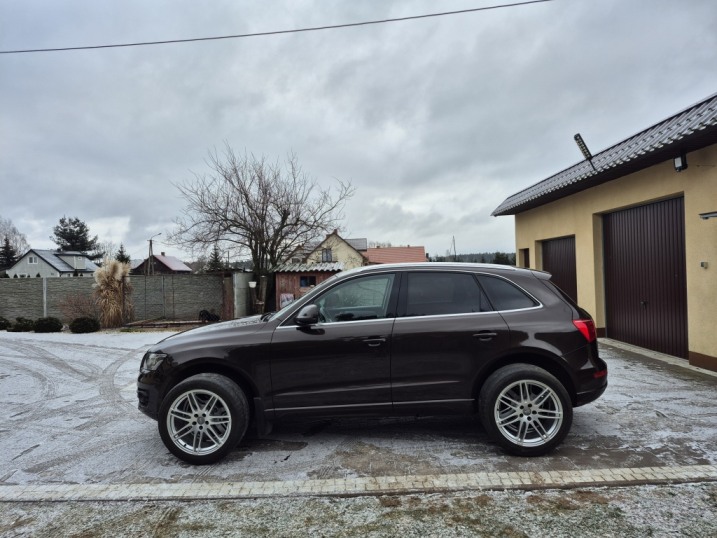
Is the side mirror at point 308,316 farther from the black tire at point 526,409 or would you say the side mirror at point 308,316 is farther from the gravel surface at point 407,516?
the black tire at point 526,409

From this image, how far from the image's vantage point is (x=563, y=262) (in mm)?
11320

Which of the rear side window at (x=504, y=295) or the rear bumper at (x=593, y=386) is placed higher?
the rear side window at (x=504, y=295)

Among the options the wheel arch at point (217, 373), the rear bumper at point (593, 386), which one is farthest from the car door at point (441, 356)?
the wheel arch at point (217, 373)

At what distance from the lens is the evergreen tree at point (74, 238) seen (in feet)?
216

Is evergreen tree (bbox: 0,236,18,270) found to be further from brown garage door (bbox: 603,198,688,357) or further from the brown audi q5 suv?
brown garage door (bbox: 603,198,688,357)

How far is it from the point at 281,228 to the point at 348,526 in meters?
16.9

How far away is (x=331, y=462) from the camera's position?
361 centimetres

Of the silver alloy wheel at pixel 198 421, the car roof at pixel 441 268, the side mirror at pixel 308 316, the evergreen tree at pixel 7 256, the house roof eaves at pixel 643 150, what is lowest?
the silver alloy wheel at pixel 198 421

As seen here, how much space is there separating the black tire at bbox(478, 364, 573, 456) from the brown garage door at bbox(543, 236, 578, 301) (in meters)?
7.80

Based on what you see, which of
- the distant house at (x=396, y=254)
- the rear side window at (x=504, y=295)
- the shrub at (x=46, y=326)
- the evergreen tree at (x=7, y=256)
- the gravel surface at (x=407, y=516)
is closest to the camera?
the gravel surface at (x=407, y=516)

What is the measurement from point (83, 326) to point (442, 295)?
14027mm

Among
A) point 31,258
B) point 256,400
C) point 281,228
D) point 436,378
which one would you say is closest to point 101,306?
point 281,228

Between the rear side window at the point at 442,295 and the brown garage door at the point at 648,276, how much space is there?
5.31 meters

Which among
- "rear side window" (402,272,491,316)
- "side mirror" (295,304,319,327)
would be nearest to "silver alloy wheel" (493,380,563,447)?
"rear side window" (402,272,491,316)
